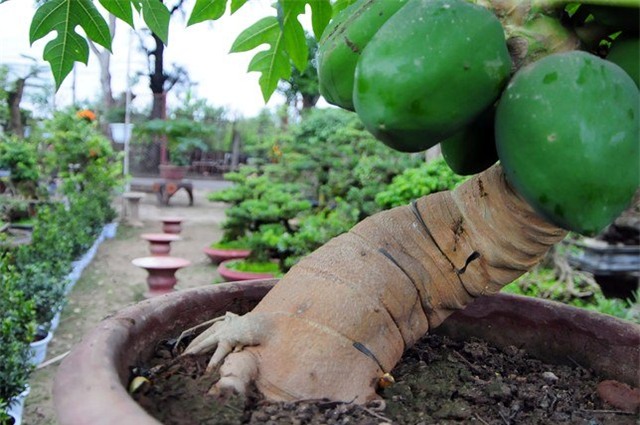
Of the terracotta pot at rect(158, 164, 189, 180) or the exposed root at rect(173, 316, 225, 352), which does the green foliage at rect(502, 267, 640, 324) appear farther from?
the terracotta pot at rect(158, 164, 189, 180)

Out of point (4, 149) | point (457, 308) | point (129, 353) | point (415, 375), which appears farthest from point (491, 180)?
point (4, 149)

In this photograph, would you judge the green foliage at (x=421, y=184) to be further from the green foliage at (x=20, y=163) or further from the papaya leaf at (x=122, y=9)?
the green foliage at (x=20, y=163)

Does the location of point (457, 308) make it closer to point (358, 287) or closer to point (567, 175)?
point (358, 287)

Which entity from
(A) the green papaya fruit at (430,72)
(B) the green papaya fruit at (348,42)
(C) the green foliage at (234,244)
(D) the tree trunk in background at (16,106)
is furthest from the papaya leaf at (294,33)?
(D) the tree trunk in background at (16,106)

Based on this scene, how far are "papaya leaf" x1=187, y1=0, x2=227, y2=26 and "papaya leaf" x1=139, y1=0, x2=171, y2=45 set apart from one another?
57 millimetres

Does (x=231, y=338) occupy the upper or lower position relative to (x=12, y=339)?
upper

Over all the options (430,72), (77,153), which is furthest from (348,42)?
(77,153)

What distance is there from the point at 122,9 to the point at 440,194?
65 cm

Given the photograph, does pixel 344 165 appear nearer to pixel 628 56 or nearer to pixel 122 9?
pixel 122 9

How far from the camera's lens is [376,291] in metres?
0.98

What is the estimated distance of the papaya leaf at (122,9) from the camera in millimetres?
1087

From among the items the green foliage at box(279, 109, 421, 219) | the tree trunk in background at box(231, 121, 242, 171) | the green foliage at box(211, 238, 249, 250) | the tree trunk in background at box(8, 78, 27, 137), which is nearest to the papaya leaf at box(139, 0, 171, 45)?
the green foliage at box(279, 109, 421, 219)

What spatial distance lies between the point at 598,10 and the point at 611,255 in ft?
14.9

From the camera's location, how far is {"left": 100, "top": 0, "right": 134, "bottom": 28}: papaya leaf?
1.09m
